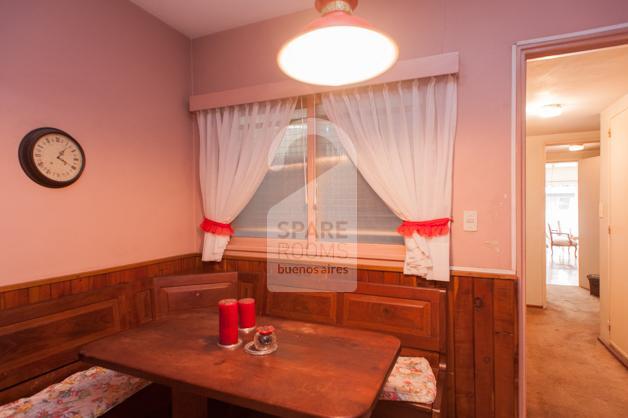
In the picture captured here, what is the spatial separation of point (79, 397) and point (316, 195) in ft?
5.73

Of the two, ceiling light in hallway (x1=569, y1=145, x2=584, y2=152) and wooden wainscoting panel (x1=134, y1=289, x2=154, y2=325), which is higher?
ceiling light in hallway (x1=569, y1=145, x2=584, y2=152)

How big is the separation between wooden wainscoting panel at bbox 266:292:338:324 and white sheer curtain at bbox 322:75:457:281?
0.54m

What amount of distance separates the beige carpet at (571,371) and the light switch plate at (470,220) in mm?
1354

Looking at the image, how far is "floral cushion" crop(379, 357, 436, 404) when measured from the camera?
161 centimetres

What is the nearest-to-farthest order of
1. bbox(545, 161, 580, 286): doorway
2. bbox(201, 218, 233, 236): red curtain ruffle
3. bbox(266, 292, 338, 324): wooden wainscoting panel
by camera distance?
bbox(266, 292, 338, 324): wooden wainscoting panel
bbox(201, 218, 233, 236): red curtain ruffle
bbox(545, 161, 580, 286): doorway

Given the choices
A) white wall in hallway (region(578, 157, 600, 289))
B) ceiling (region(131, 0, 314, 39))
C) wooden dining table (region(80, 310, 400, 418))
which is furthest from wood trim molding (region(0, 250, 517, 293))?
white wall in hallway (region(578, 157, 600, 289))

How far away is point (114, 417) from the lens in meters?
1.60

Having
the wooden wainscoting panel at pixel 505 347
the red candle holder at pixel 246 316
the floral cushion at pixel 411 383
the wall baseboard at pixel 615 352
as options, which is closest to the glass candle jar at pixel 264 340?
the red candle holder at pixel 246 316

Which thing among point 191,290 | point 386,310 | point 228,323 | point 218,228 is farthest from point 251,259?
point 228,323

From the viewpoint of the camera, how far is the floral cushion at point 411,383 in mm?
1612

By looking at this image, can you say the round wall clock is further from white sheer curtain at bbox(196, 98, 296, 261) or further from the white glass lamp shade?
the white glass lamp shade

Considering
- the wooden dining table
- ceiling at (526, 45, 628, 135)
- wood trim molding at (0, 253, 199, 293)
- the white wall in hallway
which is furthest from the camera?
the white wall in hallway

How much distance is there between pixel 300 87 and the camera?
7.66 feet

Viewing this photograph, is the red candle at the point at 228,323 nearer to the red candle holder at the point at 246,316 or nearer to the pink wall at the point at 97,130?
the red candle holder at the point at 246,316
